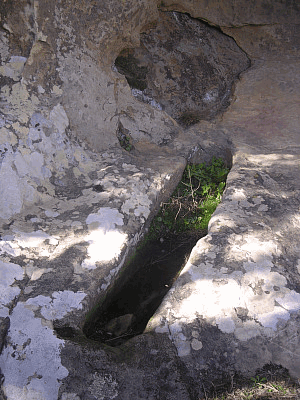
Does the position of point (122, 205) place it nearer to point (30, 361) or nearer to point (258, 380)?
point (30, 361)

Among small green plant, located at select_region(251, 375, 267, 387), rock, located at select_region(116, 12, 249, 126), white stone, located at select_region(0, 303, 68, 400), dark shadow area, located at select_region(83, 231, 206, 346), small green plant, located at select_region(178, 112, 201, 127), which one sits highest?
rock, located at select_region(116, 12, 249, 126)

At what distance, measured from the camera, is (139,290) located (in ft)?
9.27

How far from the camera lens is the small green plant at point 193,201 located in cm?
335

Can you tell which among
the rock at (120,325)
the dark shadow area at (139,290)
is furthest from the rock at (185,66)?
the rock at (120,325)

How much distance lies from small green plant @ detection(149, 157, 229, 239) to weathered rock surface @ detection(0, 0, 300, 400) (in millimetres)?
152

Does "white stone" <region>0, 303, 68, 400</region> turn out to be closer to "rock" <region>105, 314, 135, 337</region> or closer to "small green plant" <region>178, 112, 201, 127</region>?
"rock" <region>105, 314, 135, 337</region>

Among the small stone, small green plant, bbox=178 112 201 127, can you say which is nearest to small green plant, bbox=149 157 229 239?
small green plant, bbox=178 112 201 127

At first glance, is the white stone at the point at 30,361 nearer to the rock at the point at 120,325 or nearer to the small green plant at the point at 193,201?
the rock at the point at 120,325

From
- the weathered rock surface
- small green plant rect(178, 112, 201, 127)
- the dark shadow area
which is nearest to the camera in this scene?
the weathered rock surface

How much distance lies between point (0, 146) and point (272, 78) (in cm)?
310

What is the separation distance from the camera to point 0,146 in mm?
2844

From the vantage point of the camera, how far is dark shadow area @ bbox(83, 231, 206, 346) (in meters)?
2.41

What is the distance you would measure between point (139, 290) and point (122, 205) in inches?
24.7

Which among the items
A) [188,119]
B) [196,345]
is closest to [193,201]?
[188,119]
